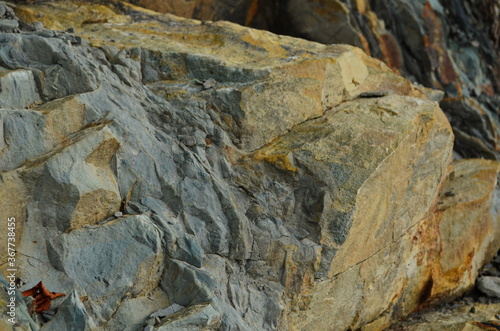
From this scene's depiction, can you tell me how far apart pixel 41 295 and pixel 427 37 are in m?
9.57

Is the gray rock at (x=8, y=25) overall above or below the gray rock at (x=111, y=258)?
above

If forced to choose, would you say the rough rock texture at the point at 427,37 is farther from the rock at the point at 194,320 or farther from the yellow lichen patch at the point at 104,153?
the rock at the point at 194,320

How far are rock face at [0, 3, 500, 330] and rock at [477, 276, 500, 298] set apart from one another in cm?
131

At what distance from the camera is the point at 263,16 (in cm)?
1184

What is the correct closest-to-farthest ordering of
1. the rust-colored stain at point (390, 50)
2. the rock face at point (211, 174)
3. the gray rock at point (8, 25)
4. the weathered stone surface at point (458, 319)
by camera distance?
the rock face at point (211, 174) → the gray rock at point (8, 25) → the weathered stone surface at point (458, 319) → the rust-colored stain at point (390, 50)

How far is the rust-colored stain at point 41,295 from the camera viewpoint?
4.97m

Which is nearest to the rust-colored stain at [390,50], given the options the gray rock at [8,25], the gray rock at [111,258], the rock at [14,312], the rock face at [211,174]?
the rock face at [211,174]

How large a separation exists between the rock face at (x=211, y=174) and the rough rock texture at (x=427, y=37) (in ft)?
11.7

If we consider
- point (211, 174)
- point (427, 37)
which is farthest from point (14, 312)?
point (427, 37)

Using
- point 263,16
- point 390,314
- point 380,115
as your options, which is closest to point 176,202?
point 380,115

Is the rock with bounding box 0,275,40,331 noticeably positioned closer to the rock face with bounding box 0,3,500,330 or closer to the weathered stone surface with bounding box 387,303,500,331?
the rock face with bounding box 0,3,500,330

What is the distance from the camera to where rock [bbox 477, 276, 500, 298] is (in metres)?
9.01

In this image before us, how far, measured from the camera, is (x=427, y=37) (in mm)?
12195

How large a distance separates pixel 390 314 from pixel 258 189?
2819 millimetres
